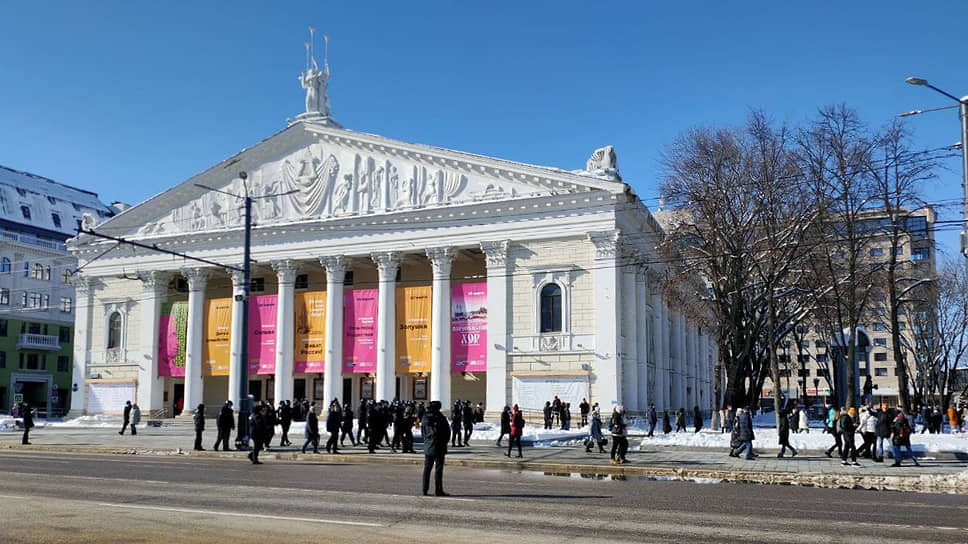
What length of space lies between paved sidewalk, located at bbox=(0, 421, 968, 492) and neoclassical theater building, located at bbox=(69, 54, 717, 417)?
32.8 ft

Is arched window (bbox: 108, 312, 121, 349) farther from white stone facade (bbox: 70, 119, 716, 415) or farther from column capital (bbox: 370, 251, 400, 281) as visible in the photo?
column capital (bbox: 370, 251, 400, 281)

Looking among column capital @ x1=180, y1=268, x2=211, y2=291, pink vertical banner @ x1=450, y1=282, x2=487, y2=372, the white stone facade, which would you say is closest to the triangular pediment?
the white stone facade

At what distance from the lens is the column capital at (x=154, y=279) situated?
5528cm

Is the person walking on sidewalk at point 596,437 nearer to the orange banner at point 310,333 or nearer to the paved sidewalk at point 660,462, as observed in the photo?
the paved sidewalk at point 660,462

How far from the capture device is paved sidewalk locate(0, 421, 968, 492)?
2022cm

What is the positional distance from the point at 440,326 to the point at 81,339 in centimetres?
2704

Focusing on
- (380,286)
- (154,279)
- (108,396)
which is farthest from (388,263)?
(108,396)

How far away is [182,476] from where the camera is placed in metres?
19.2

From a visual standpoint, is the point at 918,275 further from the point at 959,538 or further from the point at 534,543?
the point at 534,543

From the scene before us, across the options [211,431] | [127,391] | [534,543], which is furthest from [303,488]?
[127,391]

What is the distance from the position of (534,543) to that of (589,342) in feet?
112

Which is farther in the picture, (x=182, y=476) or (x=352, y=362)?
(x=352, y=362)

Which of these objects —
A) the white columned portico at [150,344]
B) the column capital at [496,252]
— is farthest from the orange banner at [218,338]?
the column capital at [496,252]

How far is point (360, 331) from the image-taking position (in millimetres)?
48750
